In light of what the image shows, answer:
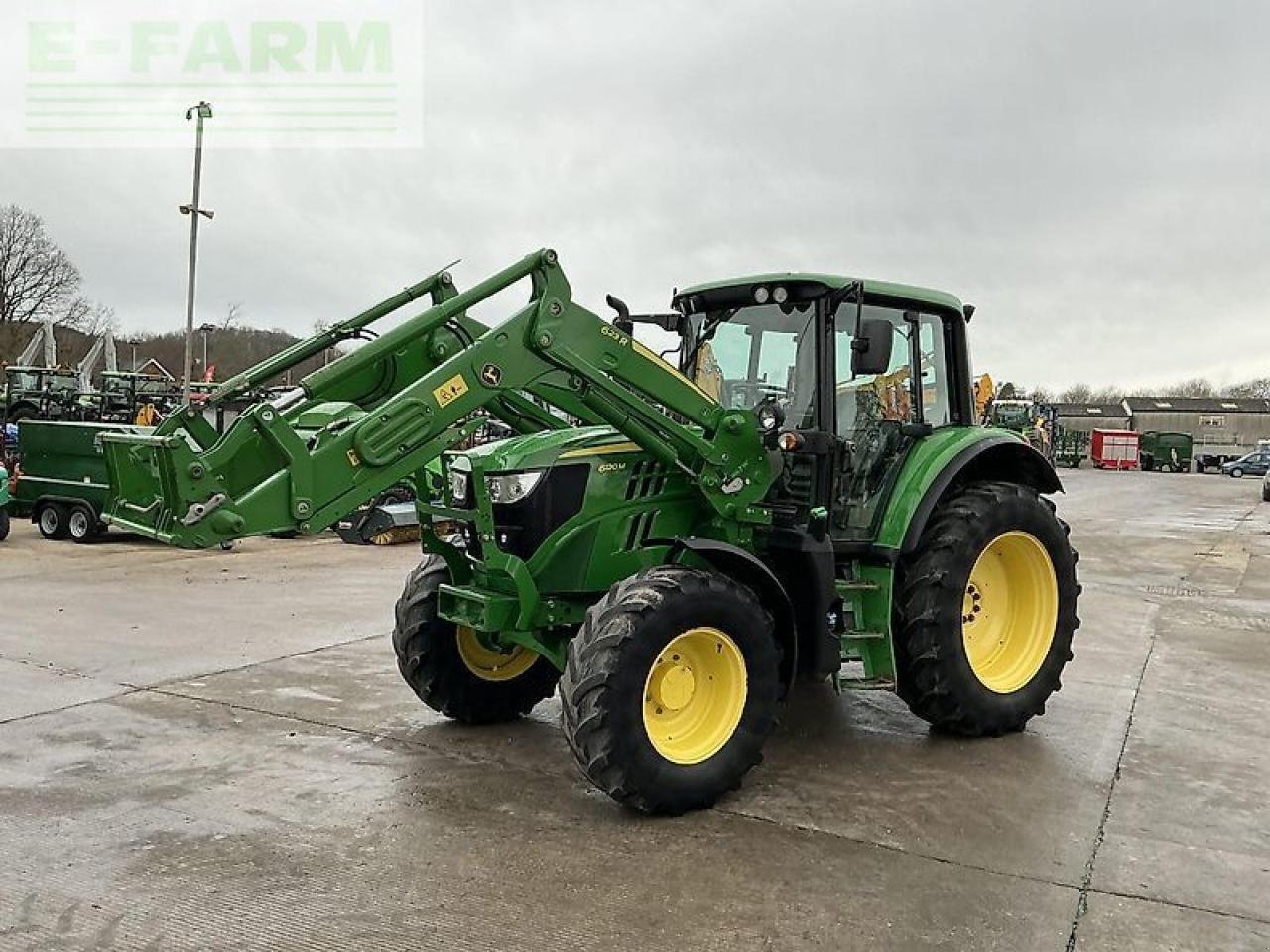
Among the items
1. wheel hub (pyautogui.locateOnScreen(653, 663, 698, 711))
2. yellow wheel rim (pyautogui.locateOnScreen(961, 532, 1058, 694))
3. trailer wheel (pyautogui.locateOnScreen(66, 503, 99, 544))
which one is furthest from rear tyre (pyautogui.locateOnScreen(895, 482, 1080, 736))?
trailer wheel (pyautogui.locateOnScreen(66, 503, 99, 544))

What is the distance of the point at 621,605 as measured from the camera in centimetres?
438

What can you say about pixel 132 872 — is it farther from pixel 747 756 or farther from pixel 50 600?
pixel 50 600

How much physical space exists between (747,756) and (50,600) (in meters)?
7.52

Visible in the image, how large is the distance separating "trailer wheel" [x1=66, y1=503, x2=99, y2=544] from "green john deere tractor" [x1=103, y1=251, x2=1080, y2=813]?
10820 millimetres

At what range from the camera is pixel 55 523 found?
588 inches

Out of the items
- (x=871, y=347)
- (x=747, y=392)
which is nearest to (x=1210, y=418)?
(x=747, y=392)

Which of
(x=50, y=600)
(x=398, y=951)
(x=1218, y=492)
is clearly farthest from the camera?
(x=1218, y=492)

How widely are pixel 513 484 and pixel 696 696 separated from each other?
1.28 metres

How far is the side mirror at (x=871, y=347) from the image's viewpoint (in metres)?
4.89

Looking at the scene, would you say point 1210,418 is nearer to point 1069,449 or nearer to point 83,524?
point 1069,449

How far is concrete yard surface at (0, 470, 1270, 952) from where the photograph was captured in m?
3.53

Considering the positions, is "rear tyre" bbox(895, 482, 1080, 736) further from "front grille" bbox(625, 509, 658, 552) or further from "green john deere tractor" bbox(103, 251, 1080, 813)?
"front grille" bbox(625, 509, 658, 552)

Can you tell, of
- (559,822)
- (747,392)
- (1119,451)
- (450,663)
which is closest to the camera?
(559,822)

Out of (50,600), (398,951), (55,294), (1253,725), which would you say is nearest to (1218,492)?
(1253,725)
